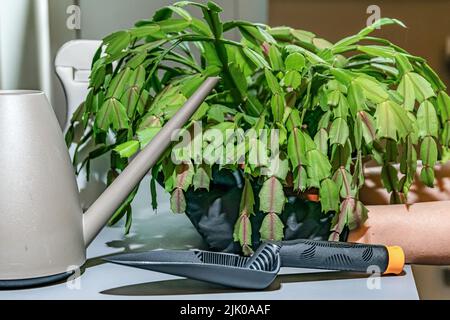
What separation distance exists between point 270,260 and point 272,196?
0.18 feet

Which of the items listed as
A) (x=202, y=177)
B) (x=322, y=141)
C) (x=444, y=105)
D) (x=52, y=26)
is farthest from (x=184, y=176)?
(x=52, y=26)

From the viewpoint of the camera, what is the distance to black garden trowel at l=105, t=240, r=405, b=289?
59cm

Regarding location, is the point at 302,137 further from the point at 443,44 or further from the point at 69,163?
the point at 443,44

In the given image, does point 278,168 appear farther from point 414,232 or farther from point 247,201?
point 414,232

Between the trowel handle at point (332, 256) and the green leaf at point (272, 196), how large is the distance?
3 centimetres

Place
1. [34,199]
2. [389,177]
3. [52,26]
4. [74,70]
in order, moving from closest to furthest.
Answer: [34,199], [389,177], [74,70], [52,26]

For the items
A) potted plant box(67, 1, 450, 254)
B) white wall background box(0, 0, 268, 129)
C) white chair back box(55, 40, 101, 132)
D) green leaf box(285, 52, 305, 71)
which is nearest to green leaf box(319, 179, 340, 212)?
potted plant box(67, 1, 450, 254)

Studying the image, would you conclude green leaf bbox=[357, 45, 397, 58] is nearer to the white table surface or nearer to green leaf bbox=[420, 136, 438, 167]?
green leaf bbox=[420, 136, 438, 167]

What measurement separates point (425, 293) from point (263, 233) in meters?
0.14

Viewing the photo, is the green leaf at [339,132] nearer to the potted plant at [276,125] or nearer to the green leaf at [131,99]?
the potted plant at [276,125]

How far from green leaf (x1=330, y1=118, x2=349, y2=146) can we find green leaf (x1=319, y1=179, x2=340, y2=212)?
0.03 metres

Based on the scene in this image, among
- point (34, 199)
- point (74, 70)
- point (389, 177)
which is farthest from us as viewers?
point (74, 70)

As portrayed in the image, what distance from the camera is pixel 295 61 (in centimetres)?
67
